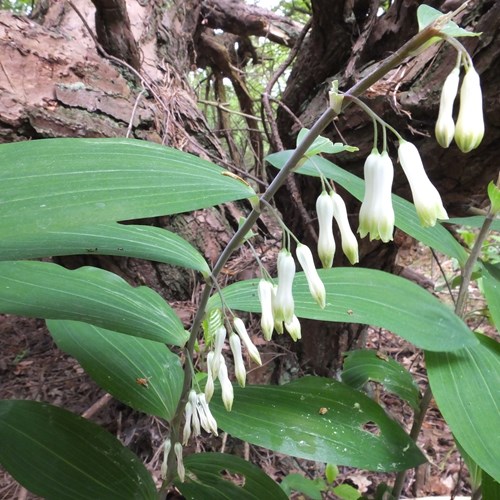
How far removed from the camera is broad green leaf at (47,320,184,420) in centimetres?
110

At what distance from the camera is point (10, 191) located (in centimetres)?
58

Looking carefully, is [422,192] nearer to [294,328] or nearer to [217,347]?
[294,328]

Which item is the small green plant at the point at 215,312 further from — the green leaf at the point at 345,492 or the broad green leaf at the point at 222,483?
the green leaf at the point at 345,492

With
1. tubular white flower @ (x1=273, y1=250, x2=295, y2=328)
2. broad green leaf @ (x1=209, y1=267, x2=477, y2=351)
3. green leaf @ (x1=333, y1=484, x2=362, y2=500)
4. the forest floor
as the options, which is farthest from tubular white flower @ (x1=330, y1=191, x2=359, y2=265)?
green leaf @ (x1=333, y1=484, x2=362, y2=500)

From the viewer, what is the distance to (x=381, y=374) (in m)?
1.26

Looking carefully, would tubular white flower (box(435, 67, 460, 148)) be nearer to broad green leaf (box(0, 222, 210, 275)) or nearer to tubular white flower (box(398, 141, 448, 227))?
tubular white flower (box(398, 141, 448, 227))

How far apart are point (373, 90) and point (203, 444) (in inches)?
59.5

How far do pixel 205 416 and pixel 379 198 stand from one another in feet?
1.97

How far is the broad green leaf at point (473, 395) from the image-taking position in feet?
2.72

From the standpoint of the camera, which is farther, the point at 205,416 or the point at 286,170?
the point at 205,416

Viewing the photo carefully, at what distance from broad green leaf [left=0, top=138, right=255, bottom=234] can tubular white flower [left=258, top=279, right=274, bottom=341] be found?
20 cm

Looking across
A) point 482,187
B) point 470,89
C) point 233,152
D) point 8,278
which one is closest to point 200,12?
point 233,152

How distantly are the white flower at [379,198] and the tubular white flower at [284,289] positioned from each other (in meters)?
0.17

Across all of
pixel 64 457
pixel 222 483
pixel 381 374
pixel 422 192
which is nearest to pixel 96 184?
pixel 422 192
